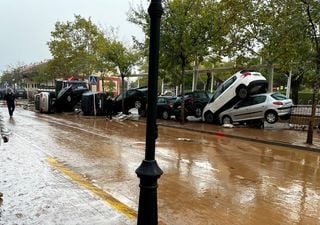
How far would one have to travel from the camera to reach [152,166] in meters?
4.13

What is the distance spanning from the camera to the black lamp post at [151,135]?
4.05m

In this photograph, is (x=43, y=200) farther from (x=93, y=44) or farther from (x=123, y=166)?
(x=93, y=44)

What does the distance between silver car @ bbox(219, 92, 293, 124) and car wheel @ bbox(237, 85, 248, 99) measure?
303mm

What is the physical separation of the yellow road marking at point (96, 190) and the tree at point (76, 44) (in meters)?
34.8

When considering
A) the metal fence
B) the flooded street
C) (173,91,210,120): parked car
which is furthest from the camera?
(173,91,210,120): parked car

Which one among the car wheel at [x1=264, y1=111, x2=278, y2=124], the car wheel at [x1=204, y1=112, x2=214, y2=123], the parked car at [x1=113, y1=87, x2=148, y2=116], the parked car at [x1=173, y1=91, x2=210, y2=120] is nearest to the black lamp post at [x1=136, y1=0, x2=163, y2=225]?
the car wheel at [x1=264, y1=111, x2=278, y2=124]

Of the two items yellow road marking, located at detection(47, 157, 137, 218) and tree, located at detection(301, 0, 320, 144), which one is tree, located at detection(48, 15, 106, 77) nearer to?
tree, located at detection(301, 0, 320, 144)

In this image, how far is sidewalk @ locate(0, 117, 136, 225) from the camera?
518cm

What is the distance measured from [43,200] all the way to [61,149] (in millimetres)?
5424

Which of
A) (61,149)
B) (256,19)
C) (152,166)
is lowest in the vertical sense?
(61,149)

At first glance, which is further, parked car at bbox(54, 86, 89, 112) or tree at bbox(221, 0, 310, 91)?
parked car at bbox(54, 86, 89, 112)

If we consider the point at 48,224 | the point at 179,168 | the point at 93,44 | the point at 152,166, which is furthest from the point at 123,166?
the point at 93,44

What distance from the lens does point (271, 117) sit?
64.5 ft

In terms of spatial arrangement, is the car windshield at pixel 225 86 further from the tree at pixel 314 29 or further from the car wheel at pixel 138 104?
the car wheel at pixel 138 104
